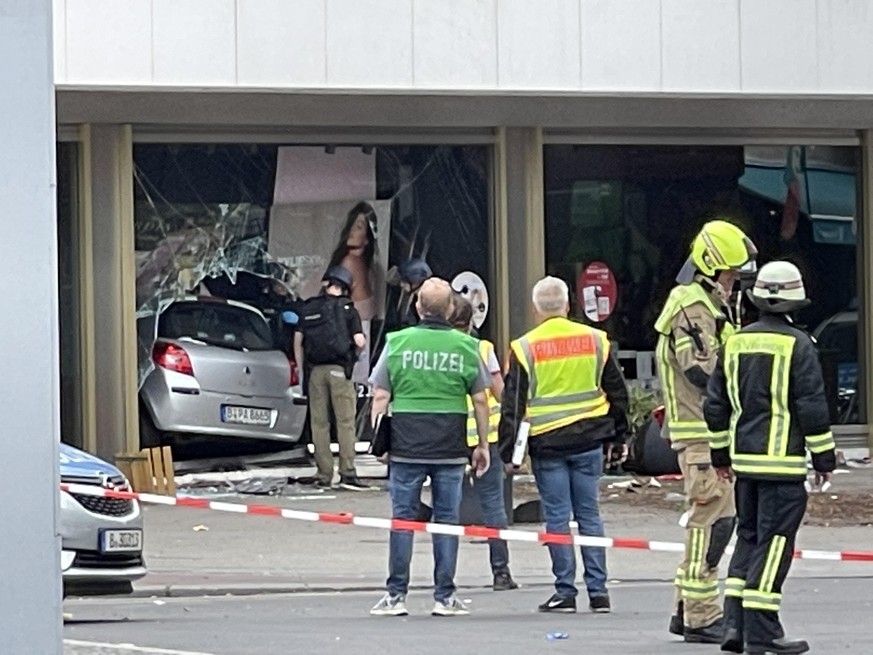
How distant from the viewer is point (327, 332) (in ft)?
57.7

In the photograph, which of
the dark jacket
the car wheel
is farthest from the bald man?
the car wheel

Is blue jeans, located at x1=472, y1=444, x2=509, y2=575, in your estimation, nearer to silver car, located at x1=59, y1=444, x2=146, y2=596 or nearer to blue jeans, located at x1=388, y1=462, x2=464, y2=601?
blue jeans, located at x1=388, y1=462, x2=464, y2=601

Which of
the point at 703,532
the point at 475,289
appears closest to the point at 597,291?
the point at 475,289

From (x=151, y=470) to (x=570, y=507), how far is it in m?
→ 6.65

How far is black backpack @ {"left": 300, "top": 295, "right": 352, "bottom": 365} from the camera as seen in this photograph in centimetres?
1755

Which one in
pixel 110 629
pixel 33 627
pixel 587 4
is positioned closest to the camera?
pixel 33 627

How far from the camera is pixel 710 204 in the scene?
19609 mm

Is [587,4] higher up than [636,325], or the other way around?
[587,4]

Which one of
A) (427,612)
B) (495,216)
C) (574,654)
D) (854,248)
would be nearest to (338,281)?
(495,216)

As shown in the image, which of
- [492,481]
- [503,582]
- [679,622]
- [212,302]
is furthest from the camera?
[212,302]

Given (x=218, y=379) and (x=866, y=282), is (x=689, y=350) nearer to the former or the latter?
(x=218, y=379)

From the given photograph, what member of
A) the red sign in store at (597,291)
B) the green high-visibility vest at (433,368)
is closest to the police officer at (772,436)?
the green high-visibility vest at (433,368)

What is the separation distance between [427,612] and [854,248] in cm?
1035

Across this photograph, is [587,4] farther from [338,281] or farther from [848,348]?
[848,348]
